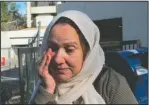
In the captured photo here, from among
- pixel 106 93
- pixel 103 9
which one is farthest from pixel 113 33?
pixel 106 93

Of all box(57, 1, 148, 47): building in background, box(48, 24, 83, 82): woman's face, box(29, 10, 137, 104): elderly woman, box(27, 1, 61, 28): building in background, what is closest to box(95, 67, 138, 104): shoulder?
box(29, 10, 137, 104): elderly woman

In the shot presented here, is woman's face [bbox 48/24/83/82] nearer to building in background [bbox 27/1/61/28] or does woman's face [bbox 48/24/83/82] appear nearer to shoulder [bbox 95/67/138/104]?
shoulder [bbox 95/67/138/104]

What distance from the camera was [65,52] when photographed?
106 cm

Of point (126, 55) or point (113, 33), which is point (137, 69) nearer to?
point (126, 55)

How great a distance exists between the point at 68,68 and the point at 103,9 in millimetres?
10740

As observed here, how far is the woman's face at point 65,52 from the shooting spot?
1065 mm

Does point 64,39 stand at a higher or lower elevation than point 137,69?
higher

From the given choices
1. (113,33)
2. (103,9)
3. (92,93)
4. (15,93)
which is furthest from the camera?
(103,9)

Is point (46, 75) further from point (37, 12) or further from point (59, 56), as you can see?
point (37, 12)

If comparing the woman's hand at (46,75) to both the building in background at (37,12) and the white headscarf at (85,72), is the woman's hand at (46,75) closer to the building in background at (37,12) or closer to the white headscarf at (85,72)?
the white headscarf at (85,72)

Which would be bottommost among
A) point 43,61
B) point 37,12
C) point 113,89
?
point 113,89

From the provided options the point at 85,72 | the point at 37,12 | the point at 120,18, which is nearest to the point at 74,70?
the point at 85,72

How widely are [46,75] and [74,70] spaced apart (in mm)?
94

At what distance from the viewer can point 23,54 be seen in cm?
385
